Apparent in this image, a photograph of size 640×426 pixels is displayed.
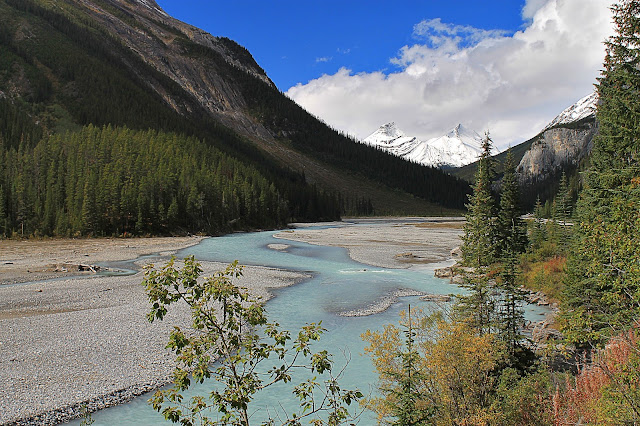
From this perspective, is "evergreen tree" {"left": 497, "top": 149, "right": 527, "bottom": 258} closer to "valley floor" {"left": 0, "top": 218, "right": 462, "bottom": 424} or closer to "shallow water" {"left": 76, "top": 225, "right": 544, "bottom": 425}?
"shallow water" {"left": 76, "top": 225, "right": 544, "bottom": 425}

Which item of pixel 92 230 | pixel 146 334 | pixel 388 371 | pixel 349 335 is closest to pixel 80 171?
pixel 92 230

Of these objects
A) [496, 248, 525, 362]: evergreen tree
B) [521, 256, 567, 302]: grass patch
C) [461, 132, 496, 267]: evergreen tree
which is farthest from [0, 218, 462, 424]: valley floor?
Result: [521, 256, 567, 302]: grass patch

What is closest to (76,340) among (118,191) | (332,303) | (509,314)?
(332,303)

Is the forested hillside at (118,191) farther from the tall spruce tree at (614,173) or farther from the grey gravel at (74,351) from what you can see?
the tall spruce tree at (614,173)

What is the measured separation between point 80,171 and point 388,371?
306 feet

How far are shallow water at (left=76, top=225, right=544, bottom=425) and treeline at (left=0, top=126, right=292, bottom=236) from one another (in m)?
31.8

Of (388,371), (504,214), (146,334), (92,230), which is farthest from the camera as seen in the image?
(92,230)

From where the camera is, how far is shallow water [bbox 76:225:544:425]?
13.7 metres

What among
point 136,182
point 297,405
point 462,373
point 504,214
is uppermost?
point 136,182

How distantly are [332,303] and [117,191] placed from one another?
67623 mm

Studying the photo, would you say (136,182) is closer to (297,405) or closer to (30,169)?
(30,169)

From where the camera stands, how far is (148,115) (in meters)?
162

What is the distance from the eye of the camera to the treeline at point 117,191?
76.6 meters

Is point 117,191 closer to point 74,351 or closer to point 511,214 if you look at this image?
point 74,351
